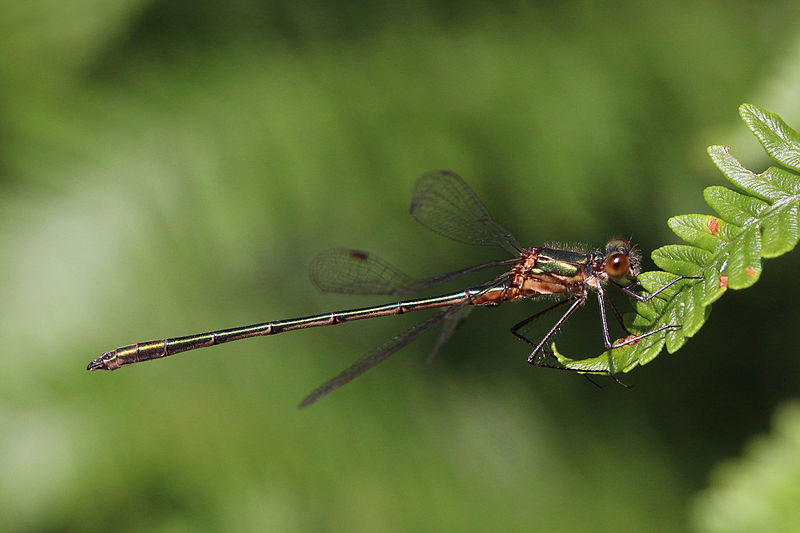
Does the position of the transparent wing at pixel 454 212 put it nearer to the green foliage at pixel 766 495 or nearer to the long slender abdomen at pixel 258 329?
the long slender abdomen at pixel 258 329

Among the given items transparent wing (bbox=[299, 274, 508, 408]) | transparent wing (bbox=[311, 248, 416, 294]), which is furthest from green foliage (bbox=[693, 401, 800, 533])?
transparent wing (bbox=[311, 248, 416, 294])

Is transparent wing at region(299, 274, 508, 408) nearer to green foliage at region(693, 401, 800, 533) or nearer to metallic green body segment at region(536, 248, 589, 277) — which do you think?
metallic green body segment at region(536, 248, 589, 277)

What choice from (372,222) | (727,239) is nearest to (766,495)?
(727,239)

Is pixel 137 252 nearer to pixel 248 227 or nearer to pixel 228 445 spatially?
pixel 248 227

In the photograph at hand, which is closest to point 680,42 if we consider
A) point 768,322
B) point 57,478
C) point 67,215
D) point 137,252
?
point 768,322

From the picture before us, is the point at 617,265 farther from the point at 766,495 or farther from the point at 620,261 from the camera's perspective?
the point at 766,495

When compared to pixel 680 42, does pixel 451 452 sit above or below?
below

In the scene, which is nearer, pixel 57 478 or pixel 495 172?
pixel 57 478

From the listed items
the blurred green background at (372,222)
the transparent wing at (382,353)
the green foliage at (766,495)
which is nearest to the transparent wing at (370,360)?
the transparent wing at (382,353)
